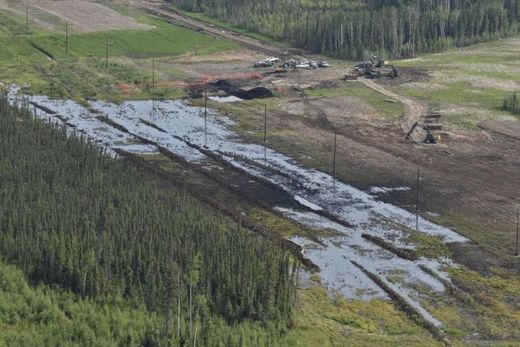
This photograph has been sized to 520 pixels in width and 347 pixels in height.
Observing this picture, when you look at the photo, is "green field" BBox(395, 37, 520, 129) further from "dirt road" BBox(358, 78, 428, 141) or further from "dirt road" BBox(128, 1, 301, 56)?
"dirt road" BBox(128, 1, 301, 56)

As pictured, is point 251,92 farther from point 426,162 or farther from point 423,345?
point 423,345

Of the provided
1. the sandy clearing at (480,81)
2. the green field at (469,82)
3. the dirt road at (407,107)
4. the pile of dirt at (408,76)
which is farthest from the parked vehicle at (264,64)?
the sandy clearing at (480,81)

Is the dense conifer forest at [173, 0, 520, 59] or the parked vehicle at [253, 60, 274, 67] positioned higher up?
the dense conifer forest at [173, 0, 520, 59]

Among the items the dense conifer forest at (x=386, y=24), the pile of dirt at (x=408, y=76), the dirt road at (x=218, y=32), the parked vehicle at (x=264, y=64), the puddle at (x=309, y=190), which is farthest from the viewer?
the dirt road at (x=218, y=32)

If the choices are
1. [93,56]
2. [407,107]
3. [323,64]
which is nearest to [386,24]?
[323,64]

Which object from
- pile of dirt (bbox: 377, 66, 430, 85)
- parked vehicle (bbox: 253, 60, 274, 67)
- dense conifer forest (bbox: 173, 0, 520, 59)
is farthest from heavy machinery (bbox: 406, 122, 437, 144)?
dense conifer forest (bbox: 173, 0, 520, 59)

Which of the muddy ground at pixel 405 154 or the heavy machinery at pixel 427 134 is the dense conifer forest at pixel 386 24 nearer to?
the muddy ground at pixel 405 154
